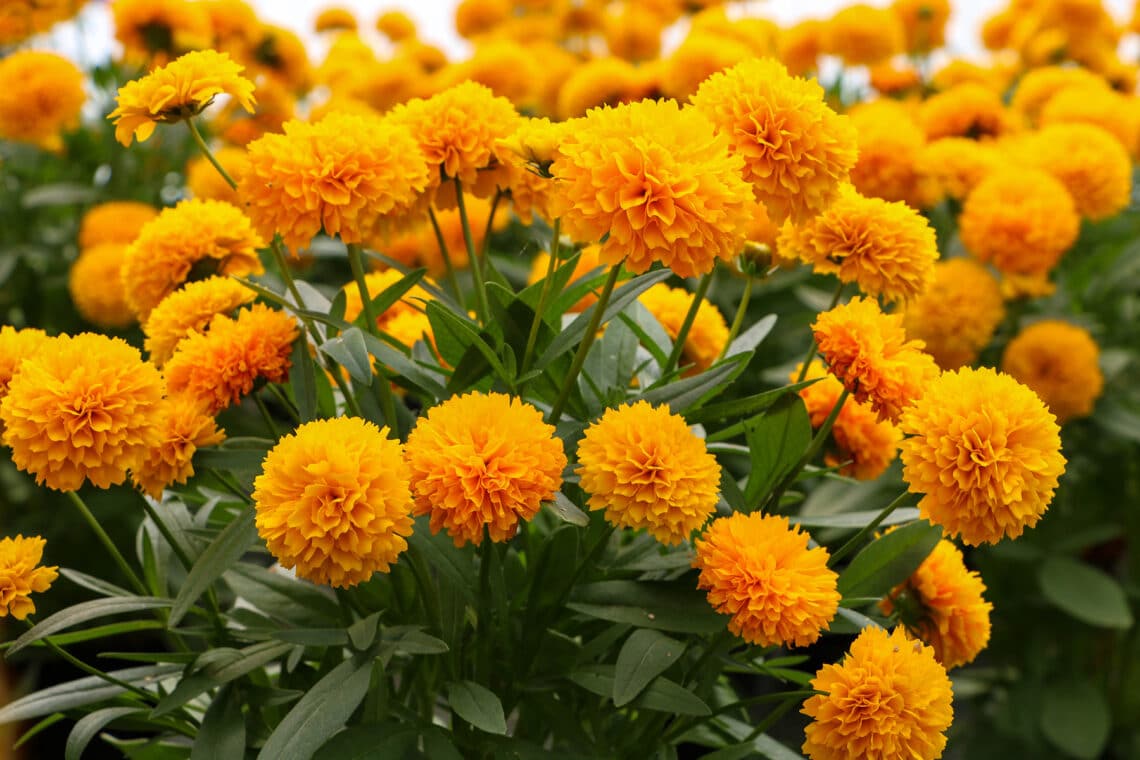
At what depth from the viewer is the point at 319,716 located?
1.77ft

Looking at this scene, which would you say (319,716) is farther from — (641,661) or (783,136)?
(783,136)

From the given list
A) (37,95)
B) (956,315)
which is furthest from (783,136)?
(37,95)

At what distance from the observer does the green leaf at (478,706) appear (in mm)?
549

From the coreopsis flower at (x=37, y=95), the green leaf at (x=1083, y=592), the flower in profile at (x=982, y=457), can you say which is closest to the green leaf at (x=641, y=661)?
the flower in profile at (x=982, y=457)

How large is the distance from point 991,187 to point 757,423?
643 mm

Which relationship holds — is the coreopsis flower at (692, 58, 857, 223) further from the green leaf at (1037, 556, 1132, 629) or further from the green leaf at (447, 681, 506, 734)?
the green leaf at (1037, 556, 1132, 629)

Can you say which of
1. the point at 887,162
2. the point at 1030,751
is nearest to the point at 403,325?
the point at 887,162

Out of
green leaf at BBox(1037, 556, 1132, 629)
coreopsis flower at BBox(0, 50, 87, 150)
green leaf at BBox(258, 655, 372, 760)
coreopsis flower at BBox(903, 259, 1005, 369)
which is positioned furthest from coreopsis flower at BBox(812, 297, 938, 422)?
coreopsis flower at BBox(0, 50, 87, 150)

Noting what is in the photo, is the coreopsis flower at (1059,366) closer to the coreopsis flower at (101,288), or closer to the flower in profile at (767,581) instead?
the flower in profile at (767,581)

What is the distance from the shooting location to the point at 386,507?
0.50 m

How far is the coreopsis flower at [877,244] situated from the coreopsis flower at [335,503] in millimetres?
288

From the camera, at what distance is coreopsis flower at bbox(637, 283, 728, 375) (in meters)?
0.78

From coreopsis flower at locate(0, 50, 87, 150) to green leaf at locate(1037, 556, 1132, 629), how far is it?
136cm

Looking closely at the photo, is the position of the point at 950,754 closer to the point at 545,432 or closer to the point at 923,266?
the point at 923,266
